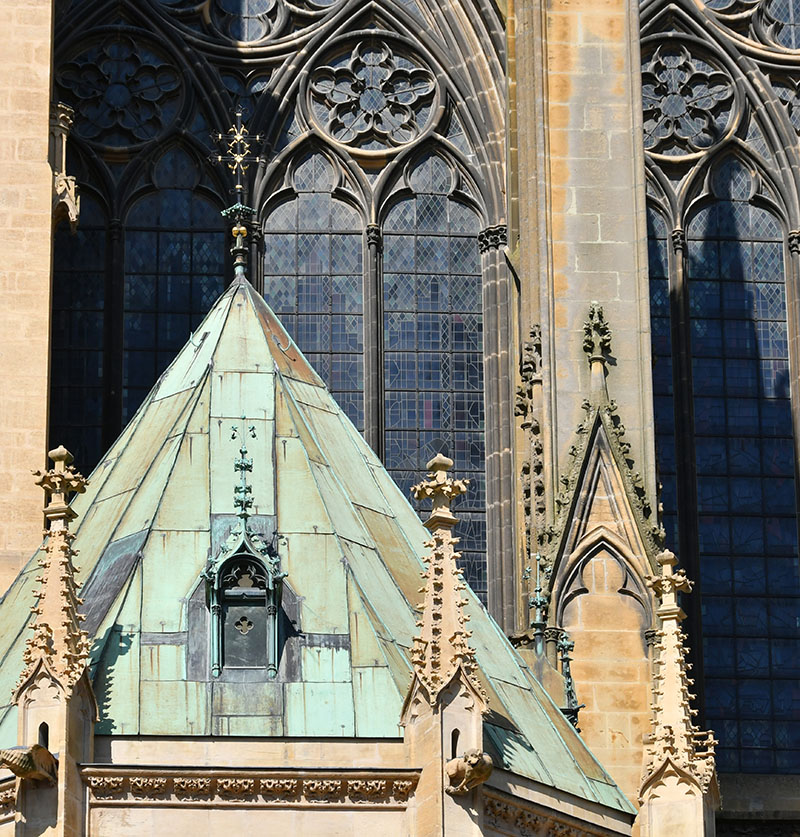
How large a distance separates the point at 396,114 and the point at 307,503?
9.68 m

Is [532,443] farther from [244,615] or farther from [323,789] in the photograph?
[323,789]

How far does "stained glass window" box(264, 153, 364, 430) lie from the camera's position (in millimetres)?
30578

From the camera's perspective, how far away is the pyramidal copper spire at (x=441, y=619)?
2109 centimetres

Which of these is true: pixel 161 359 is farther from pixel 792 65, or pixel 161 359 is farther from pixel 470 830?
pixel 470 830

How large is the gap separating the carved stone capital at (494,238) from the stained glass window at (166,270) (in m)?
2.89

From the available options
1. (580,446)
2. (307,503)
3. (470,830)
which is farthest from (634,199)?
(470,830)

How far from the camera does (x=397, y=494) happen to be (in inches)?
979

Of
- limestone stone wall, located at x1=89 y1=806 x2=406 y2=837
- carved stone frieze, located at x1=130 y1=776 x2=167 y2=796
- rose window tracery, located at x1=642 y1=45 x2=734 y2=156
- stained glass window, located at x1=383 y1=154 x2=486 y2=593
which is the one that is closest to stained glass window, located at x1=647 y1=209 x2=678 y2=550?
rose window tracery, located at x1=642 y1=45 x2=734 y2=156

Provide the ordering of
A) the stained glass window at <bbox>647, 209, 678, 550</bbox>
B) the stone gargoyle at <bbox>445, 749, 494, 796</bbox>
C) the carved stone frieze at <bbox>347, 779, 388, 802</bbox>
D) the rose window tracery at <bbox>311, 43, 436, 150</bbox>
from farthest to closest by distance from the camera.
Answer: the rose window tracery at <bbox>311, 43, 436, 150</bbox> < the stained glass window at <bbox>647, 209, 678, 550</bbox> < the carved stone frieze at <bbox>347, 779, 388, 802</bbox> < the stone gargoyle at <bbox>445, 749, 494, 796</bbox>

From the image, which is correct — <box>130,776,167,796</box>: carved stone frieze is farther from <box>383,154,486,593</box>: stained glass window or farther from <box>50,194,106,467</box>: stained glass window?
<box>50,194,106,467</box>: stained glass window

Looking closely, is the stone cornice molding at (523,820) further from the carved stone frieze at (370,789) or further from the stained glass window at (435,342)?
the stained glass window at (435,342)

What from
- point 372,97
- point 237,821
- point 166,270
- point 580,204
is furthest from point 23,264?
point 237,821

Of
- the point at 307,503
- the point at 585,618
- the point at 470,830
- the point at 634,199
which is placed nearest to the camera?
the point at 470,830

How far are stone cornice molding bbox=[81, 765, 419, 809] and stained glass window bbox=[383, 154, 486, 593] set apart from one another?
28.3 ft
